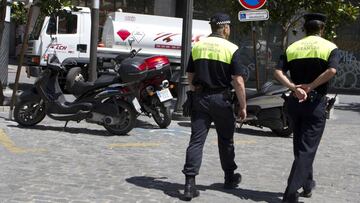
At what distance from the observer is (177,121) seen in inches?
449

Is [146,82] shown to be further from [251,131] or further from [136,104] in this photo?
[251,131]

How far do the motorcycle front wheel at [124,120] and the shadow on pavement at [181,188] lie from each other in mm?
2736

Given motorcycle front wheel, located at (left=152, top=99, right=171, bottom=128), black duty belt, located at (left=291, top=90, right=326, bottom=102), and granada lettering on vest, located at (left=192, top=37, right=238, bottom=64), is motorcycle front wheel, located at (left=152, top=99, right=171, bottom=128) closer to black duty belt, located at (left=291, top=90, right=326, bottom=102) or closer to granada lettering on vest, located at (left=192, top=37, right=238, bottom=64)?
granada lettering on vest, located at (left=192, top=37, right=238, bottom=64)

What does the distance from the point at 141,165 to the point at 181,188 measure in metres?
1.19

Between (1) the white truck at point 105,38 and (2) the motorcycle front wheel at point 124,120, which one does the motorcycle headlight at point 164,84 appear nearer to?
(2) the motorcycle front wheel at point 124,120

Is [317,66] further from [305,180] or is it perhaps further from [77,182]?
[77,182]

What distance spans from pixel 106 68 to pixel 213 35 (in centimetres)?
1001

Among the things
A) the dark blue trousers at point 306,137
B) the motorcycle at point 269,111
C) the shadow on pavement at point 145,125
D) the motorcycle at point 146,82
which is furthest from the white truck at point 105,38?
the dark blue trousers at point 306,137

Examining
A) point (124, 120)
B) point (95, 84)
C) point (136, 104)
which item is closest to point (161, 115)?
point (136, 104)

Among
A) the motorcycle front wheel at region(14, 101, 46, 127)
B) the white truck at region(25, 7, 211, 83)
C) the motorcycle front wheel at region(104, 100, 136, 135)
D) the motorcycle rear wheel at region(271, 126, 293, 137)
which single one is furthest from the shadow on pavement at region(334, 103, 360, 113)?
the motorcycle front wheel at region(14, 101, 46, 127)

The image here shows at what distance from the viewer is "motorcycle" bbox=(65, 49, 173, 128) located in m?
9.43

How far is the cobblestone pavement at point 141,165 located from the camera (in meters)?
5.99

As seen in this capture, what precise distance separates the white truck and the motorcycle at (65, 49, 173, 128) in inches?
245

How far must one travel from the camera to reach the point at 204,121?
235 inches
